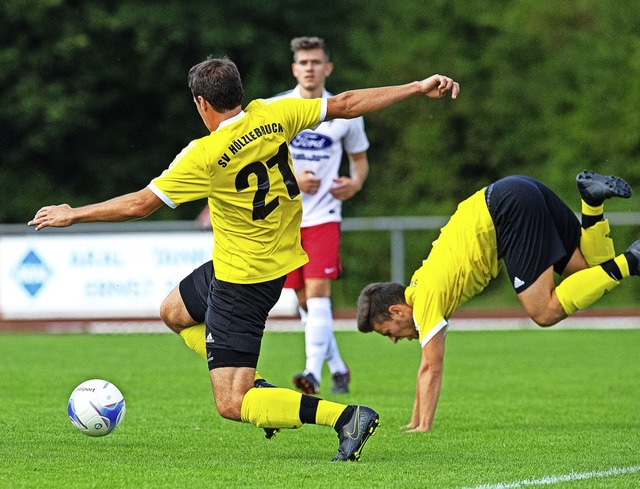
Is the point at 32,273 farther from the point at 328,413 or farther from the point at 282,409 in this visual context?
the point at 328,413

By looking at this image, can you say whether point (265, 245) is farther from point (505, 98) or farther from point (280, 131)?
point (505, 98)

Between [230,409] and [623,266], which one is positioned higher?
[623,266]

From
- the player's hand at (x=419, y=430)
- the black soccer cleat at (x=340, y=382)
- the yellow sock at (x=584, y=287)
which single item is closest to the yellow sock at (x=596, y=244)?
the yellow sock at (x=584, y=287)

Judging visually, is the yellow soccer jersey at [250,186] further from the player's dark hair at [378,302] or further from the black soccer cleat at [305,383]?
the black soccer cleat at [305,383]

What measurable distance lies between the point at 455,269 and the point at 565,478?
2.15 metres

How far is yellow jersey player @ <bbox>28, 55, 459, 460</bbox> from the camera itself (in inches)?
236

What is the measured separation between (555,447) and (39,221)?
10.1 ft

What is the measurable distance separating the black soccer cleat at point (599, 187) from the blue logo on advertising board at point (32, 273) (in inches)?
509

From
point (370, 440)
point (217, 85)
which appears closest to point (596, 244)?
point (370, 440)

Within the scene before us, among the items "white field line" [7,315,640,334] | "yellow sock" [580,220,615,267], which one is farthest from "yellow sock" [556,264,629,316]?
"white field line" [7,315,640,334]

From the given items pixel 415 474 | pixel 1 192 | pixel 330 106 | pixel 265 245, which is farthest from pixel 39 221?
pixel 1 192

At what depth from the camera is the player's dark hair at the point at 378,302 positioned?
24.8 ft

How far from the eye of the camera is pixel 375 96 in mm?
6375

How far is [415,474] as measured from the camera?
579 cm
